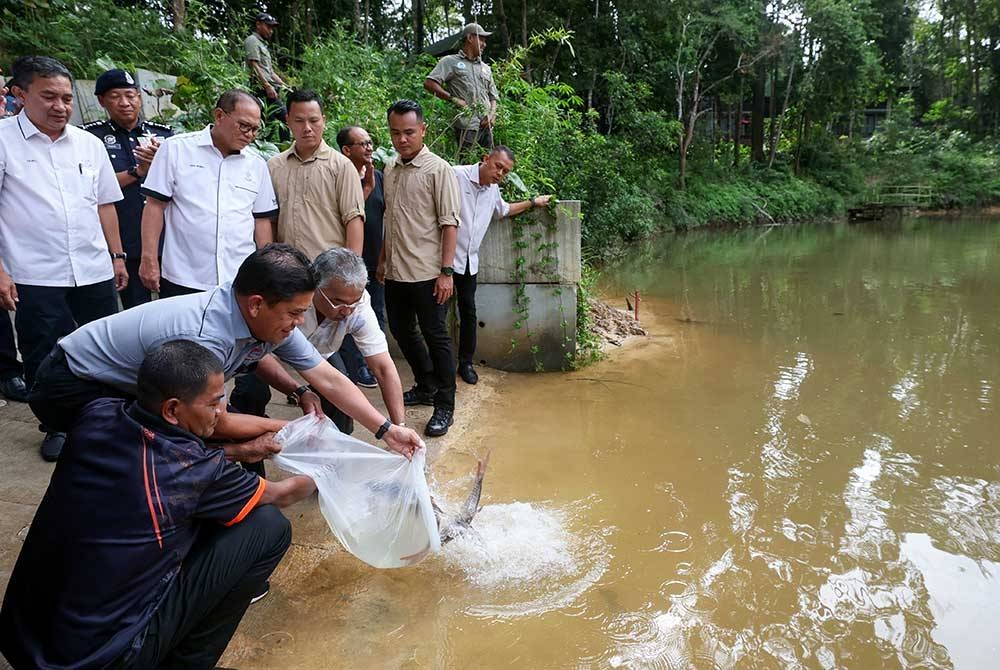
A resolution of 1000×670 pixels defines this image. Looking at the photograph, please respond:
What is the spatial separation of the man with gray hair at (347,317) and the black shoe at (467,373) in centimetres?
184

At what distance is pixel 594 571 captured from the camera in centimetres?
268

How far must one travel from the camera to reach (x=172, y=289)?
3107 mm

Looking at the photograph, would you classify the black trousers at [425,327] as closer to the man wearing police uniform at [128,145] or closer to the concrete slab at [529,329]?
the concrete slab at [529,329]

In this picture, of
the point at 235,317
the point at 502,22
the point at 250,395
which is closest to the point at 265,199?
the point at 250,395

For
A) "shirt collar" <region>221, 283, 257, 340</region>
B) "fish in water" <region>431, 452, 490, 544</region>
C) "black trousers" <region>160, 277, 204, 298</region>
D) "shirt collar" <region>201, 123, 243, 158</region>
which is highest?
"shirt collar" <region>201, 123, 243, 158</region>

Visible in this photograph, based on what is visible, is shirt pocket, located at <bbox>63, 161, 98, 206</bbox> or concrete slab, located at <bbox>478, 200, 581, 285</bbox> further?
concrete slab, located at <bbox>478, 200, 581, 285</bbox>

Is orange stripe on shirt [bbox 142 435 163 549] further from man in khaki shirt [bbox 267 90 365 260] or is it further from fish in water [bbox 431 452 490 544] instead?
man in khaki shirt [bbox 267 90 365 260]

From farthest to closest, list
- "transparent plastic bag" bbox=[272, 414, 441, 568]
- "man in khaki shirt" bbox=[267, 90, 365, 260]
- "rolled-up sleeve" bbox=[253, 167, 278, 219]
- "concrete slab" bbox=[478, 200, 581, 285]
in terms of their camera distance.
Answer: "concrete slab" bbox=[478, 200, 581, 285] → "man in khaki shirt" bbox=[267, 90, 365, 260] → "rolled-up sleeve" bbox=[253, 167, 278, 219] → "transparent plastic bag" bbox=[272, 414, 441, 568]

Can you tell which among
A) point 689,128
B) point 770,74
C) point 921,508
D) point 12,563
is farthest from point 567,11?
point 12,563

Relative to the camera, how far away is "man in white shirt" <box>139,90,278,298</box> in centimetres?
297

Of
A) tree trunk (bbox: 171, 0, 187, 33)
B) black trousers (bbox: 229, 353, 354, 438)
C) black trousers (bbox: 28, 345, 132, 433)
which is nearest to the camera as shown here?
black trousers (bbox: 28, 345, 132, 433)

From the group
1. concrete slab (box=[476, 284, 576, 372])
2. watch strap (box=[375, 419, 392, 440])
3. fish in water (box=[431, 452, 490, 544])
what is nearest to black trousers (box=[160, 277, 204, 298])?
watch strap (box=[375, 419, 392, 440])

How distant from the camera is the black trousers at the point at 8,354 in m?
3.48

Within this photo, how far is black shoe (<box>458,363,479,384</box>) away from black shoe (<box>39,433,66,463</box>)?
2421 mm
